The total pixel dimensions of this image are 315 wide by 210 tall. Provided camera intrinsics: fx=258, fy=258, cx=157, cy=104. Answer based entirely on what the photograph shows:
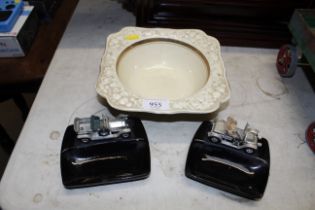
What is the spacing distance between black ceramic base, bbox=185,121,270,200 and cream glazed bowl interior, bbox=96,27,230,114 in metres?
0.07

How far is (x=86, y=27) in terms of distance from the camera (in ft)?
2.25

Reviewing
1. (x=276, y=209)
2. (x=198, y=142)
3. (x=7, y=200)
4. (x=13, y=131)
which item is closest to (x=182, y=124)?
(x=198, y=142)

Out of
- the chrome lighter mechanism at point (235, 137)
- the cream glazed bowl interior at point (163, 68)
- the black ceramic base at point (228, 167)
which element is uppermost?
the cream glazed bowl interior at point (163, 68)

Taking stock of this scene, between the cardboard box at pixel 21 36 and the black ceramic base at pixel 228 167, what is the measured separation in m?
0.45

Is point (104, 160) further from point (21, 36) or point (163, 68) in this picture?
point (21, 36)

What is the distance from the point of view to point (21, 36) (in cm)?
58

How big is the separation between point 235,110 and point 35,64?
1.50 ft

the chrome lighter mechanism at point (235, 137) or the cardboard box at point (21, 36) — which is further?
the cardboard box at point (21, 36)

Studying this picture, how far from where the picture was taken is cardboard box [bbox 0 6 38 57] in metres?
0.56

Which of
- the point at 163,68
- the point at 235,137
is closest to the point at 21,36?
the point at 163,68

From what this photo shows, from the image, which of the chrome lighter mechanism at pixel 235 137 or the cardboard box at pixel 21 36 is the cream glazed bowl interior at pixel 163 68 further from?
the cardboard box at pixel 21 36

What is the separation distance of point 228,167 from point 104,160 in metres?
0.19

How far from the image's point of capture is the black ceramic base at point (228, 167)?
391mm

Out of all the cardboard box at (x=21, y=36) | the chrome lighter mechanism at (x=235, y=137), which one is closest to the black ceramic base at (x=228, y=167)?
the chrome lighter mechanism at (x=235, y=137)
